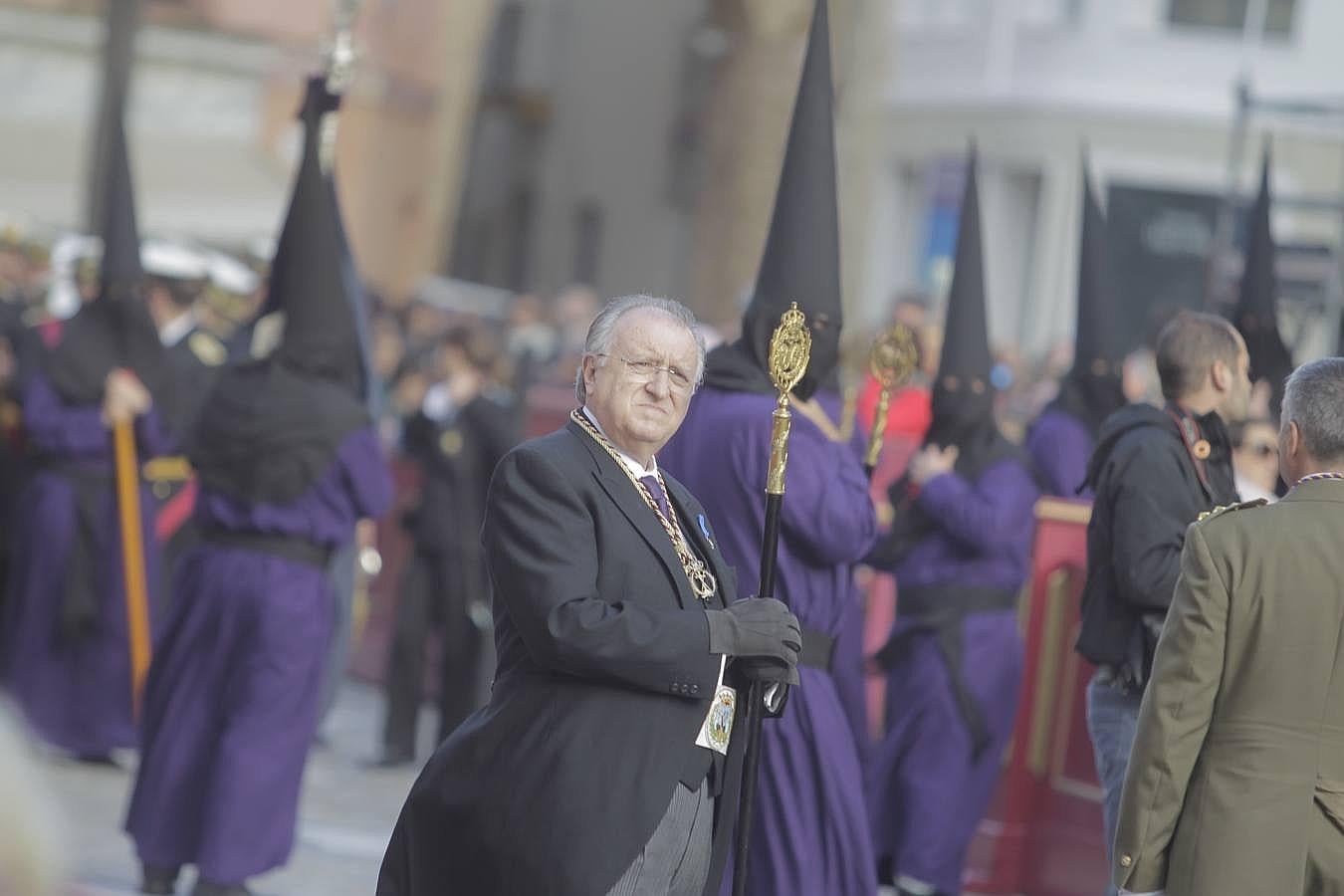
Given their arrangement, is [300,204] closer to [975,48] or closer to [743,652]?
[743,652]

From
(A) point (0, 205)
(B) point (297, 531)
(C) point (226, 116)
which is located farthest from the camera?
(C) point (226, 116)

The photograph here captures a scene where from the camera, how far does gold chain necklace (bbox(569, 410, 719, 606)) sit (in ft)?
15.4

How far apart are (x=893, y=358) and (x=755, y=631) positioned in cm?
273

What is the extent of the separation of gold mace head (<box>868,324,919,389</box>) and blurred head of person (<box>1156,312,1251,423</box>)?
113cm

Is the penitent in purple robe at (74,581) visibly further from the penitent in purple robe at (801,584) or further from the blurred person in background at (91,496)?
the penitent in purple robe at (801,584)

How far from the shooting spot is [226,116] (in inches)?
1161

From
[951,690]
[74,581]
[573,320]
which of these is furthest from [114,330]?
[573,320]

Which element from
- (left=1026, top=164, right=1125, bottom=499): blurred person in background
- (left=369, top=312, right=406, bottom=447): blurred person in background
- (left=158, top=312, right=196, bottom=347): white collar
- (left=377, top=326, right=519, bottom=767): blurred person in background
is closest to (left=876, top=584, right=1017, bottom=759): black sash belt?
(left=1026, top=164, right=1125, bottom=499): blurred person in background

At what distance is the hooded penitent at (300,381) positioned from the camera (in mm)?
7875

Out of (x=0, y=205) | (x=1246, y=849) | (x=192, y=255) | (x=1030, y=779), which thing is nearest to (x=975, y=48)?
(x=0, y=205)

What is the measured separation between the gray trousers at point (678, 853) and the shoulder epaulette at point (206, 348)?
696cm

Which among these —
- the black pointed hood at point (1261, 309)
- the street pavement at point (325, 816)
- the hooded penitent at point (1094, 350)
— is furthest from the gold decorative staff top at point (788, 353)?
the hooded penitent at point (1094, 350)

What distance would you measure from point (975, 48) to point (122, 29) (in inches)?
457

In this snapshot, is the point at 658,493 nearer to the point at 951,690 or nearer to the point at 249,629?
the point at 249,629
